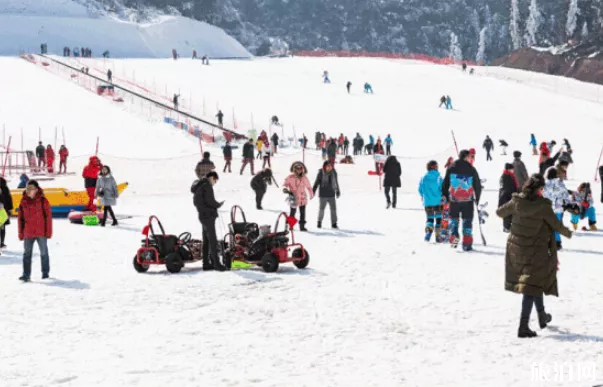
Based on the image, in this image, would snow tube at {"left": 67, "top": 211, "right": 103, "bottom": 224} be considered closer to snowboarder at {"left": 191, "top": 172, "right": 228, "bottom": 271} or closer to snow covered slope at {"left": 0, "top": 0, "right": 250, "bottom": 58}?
snowboarder at {"left": 191, "top": 172, "right": 228, "bottom": 271}

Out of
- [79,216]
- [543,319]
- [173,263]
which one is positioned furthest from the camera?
[79,216]

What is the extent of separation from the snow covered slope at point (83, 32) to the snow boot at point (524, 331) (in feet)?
302

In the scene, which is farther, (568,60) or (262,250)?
(568,60)

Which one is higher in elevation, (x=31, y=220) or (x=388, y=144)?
(x=388, y=144)

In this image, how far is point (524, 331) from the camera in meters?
7.55

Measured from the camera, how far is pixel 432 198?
45.3ft

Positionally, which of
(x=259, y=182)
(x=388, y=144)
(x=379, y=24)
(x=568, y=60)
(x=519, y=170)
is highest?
(x=379, y=24)

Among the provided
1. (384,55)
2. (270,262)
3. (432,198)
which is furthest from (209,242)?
(384,55)

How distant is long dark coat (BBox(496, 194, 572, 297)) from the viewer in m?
7.47

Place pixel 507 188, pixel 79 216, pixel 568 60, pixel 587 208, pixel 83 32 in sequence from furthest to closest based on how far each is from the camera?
pixel 568 60 < pixel 83 32 < pixel 79 216 < pixel 587 208 < pixel 507 188

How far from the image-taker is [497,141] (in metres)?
41.7

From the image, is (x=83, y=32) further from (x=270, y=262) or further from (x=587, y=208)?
(x=270, y=262)

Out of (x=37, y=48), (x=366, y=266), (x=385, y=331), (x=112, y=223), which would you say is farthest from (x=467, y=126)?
(x=37, y=48)

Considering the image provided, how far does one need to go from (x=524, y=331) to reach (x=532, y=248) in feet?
2.32
